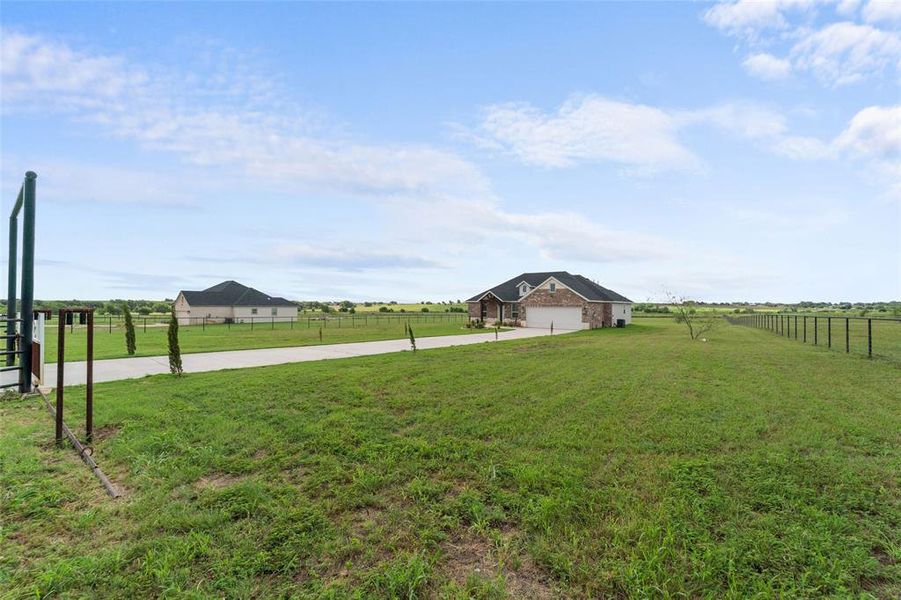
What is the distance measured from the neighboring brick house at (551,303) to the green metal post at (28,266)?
1068 inches

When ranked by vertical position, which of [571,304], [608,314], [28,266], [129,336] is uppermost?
[28,266]

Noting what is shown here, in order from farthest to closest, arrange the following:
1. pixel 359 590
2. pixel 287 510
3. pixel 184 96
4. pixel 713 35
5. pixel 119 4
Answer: pixel 184 96 → pixel 713 35 → pixel 119 4 → pixel 287 510 → pixel 359 590

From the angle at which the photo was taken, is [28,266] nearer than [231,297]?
Yes

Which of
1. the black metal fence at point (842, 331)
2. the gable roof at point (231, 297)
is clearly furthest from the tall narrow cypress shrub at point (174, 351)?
the gable roof at point (231, 297)

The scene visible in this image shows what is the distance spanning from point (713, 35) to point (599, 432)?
11854 millimetres

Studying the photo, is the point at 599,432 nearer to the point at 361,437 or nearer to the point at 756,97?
the point at 361,437

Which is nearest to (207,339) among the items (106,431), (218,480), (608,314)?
(106,431)

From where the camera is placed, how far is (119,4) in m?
8.18

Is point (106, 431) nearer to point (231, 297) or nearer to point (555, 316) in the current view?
point (555, 316)

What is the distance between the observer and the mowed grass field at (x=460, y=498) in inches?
90.4

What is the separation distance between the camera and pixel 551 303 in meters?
29.8

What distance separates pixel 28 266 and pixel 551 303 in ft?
90.1

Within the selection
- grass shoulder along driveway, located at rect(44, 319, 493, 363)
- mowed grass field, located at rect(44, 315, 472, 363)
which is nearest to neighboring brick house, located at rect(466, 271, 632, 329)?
mowed grass field, located at rect(44, 315, 472, 363)

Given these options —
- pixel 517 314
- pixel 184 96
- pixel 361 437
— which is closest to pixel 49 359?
pixel 184 96
